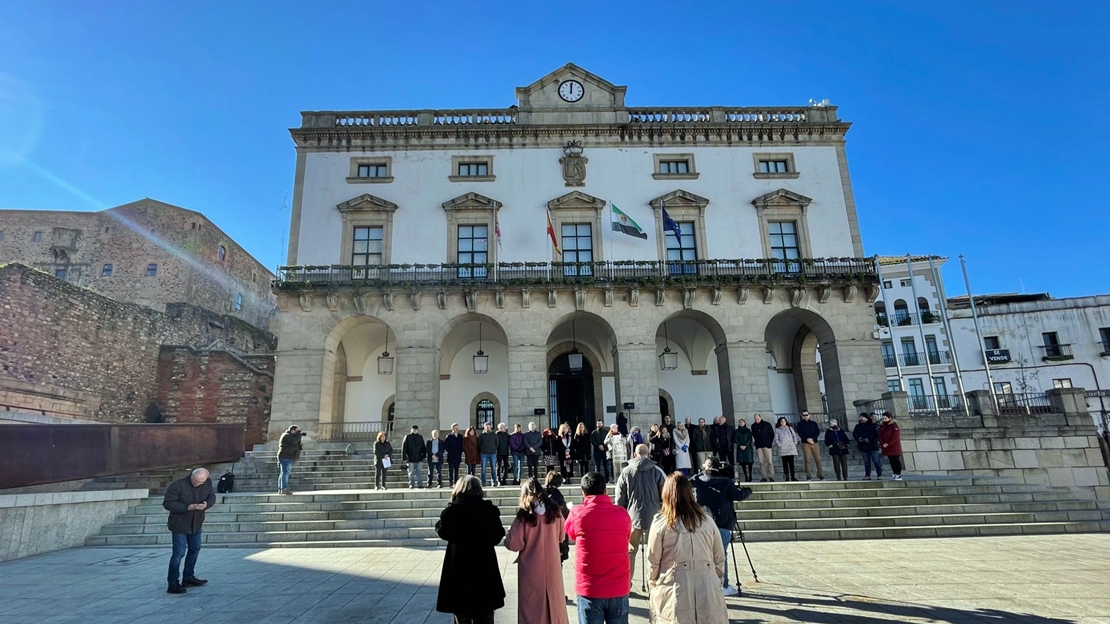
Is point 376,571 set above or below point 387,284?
below

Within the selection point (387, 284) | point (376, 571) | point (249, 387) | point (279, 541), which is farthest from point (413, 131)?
point (376, 571)

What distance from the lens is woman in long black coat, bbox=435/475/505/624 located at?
4.46 metres

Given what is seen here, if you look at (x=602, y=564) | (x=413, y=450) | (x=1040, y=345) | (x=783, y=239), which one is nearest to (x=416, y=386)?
(x=413, y=450)

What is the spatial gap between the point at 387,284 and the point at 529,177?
754 cm

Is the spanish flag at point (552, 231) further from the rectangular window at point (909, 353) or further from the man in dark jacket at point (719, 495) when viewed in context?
the rectangular window at point (909, 353)

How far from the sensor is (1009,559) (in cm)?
908

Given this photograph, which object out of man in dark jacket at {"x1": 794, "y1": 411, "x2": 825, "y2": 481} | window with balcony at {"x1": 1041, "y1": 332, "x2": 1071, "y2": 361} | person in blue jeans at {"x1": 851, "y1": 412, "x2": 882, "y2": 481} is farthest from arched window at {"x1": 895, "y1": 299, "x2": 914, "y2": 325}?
man in dark jacket at {"x1": 794, "y1": 411, "x2": 825, "y2": 481}

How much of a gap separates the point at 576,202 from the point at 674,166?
4.80 meters

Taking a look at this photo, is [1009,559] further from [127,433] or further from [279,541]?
[127,433]

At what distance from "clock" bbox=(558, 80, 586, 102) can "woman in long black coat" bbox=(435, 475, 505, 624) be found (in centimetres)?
2349

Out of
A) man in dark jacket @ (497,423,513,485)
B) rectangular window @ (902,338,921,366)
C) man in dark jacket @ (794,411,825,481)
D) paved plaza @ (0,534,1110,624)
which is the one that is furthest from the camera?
rectangular window @ (902,338,921,366)

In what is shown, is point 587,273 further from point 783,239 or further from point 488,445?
point 488,445

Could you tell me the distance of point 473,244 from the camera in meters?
23.5

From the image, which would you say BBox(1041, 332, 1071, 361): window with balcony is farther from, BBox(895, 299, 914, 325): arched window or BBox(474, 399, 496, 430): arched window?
BBox(474, 399, 496, 430): arched window
